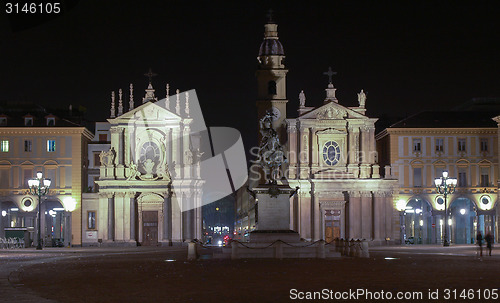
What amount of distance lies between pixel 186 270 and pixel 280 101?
58.9m

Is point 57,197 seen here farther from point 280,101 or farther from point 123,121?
point 280,101

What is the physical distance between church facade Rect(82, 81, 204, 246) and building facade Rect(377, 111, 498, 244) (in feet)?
66.1

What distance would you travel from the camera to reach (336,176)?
85812 mm

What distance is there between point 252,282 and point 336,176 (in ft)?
198

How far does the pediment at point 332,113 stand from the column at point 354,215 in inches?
297

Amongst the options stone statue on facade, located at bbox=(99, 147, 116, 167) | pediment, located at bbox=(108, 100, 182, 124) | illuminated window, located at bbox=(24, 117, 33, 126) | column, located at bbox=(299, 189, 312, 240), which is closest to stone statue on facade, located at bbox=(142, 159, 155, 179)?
stone statue on facade, located at bbox=(99, 147, 116, 167)

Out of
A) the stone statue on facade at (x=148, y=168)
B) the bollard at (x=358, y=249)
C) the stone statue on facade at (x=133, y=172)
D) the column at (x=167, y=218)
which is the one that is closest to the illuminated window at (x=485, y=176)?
the column at (x=167, y=218)

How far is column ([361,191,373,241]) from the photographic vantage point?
3317 inches

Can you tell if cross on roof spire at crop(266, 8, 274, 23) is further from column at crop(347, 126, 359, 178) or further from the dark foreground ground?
the dark foreground ground

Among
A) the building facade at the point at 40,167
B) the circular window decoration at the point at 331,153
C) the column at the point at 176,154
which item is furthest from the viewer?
the circular window decoration at the point at 331,153

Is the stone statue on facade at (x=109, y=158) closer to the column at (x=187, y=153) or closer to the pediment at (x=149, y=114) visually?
the pediment at (x=149, y=114)

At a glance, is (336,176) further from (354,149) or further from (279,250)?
(279,250)

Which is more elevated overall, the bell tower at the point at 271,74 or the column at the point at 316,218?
the bell tower at the point at 271,74

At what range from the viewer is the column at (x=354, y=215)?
84.6 metres
